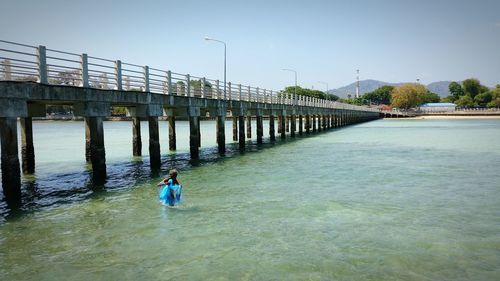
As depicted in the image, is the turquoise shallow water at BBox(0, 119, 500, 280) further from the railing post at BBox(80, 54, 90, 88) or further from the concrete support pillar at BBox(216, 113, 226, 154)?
the concrete support pillar at BBox(216, 113, 226, 154)

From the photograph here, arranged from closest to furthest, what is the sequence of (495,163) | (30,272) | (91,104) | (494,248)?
1. (30,272)
2. (494,248)
3. (91,104)
4. (495,163)

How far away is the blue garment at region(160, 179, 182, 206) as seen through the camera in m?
13.7

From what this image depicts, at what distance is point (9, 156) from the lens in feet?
44.3

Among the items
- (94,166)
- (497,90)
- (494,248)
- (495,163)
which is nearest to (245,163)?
(94,166)

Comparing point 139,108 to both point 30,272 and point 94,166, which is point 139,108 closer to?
point 94,166

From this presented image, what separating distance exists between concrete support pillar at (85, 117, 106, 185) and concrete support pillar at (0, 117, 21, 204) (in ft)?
12.5

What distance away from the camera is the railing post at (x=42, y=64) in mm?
14305

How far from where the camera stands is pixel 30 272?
848 centimetres

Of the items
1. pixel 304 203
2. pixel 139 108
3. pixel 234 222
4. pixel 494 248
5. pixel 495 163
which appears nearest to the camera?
pixel 494 248

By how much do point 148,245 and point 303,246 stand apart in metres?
3.79

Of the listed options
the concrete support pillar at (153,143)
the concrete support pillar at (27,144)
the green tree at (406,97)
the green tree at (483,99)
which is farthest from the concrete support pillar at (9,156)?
the green tree at (483,99)

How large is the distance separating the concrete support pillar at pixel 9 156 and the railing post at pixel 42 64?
1808 mm

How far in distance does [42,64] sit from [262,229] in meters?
9.66

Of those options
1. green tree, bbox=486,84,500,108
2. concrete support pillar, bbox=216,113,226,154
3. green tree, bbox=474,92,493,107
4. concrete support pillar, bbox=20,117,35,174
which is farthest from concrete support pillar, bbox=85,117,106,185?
green tree, bbox=474,92,493,107
